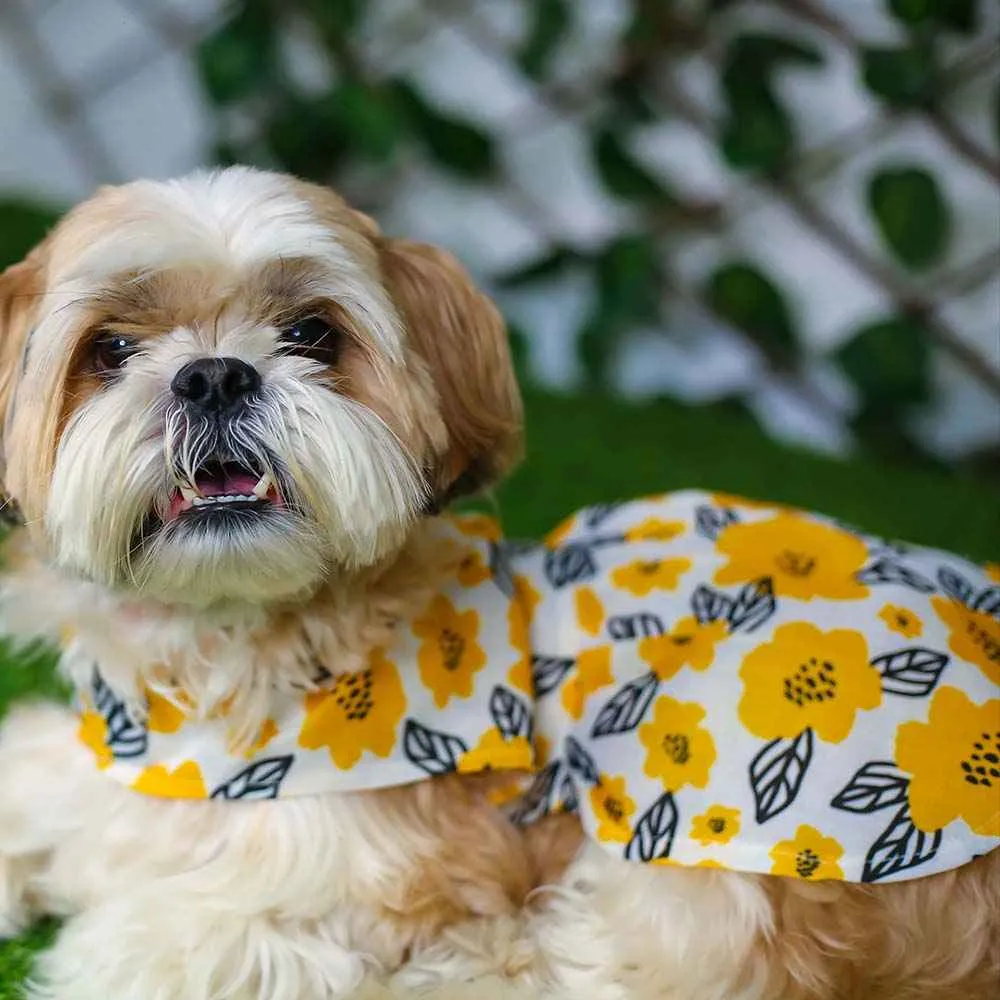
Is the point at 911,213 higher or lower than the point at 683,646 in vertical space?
lower

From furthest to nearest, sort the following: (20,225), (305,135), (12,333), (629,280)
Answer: (20,225) → (305,135) → (629,280) → (12,333)

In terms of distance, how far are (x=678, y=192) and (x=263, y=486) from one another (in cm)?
219

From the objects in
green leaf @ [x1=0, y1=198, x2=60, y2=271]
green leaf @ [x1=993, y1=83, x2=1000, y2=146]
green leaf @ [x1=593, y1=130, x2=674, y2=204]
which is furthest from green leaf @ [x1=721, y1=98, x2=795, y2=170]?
green leaf @ [x1=0, y1=198, x2=60, y2=271]

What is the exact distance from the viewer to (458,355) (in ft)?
4.48

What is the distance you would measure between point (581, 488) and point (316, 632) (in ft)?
4.60

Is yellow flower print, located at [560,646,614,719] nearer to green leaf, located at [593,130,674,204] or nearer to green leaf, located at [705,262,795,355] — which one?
green leaf, located at [705,262,795,355]

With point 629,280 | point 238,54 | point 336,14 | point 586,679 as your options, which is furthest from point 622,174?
point 586,679

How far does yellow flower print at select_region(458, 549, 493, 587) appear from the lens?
4.80 ft

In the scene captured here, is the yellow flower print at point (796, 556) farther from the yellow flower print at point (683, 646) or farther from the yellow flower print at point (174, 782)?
the yellow flower print at point (174, 782)

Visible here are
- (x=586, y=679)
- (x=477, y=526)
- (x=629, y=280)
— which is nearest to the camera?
(x=586, y=679)

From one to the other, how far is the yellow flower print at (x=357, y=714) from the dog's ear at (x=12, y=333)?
1.31 ft

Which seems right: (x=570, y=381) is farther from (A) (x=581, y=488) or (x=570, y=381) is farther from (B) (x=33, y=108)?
(B) (x=33, y=108)

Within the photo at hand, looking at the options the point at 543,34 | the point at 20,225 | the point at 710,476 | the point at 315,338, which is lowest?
the point at 710,476

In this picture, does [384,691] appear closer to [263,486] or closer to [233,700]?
[233,700]
